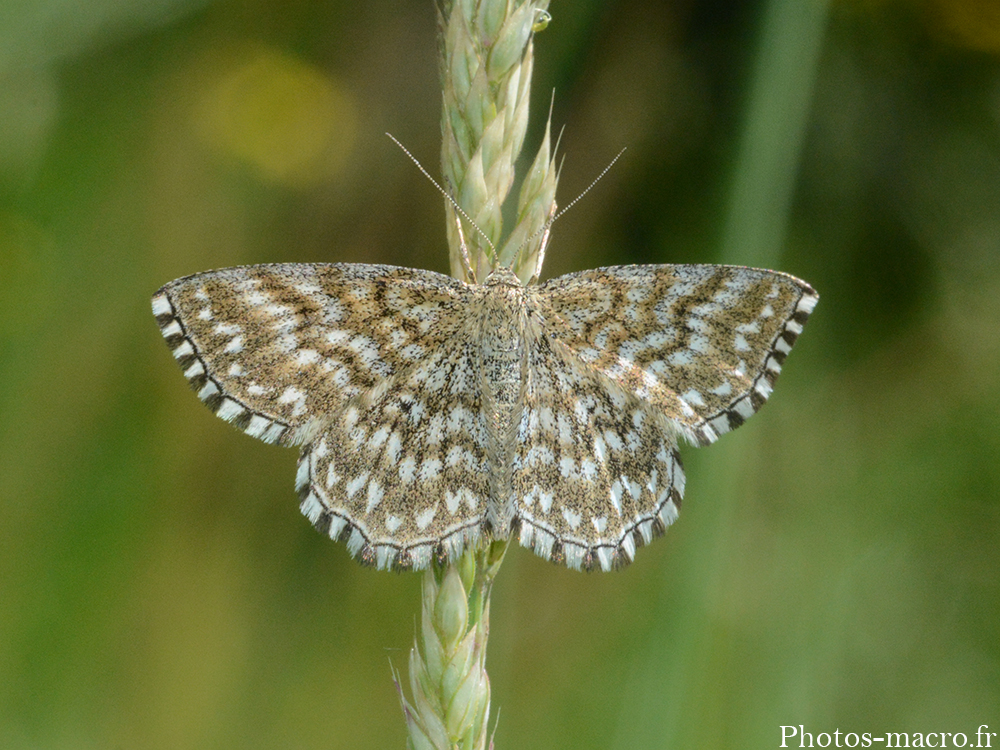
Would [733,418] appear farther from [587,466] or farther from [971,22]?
[971,22]

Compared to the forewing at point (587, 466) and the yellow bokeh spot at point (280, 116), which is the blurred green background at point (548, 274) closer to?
the yellow bokeh spot at point (280, 116)

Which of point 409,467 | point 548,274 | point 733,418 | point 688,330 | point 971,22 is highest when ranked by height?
point 971,22

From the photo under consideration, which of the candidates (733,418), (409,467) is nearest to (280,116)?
(409,467)

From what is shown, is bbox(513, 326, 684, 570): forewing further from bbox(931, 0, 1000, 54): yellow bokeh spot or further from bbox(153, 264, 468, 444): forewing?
bbox(931, 0, 1000, 54): yellow bokeh spot

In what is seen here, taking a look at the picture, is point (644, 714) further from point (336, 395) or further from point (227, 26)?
point (227, 26)

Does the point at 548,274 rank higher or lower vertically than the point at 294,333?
higher

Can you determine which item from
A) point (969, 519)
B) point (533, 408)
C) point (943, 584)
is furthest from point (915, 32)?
point (533, 408)

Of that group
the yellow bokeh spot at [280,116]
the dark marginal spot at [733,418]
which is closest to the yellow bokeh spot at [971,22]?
the dark marginal spot at [733,418]
